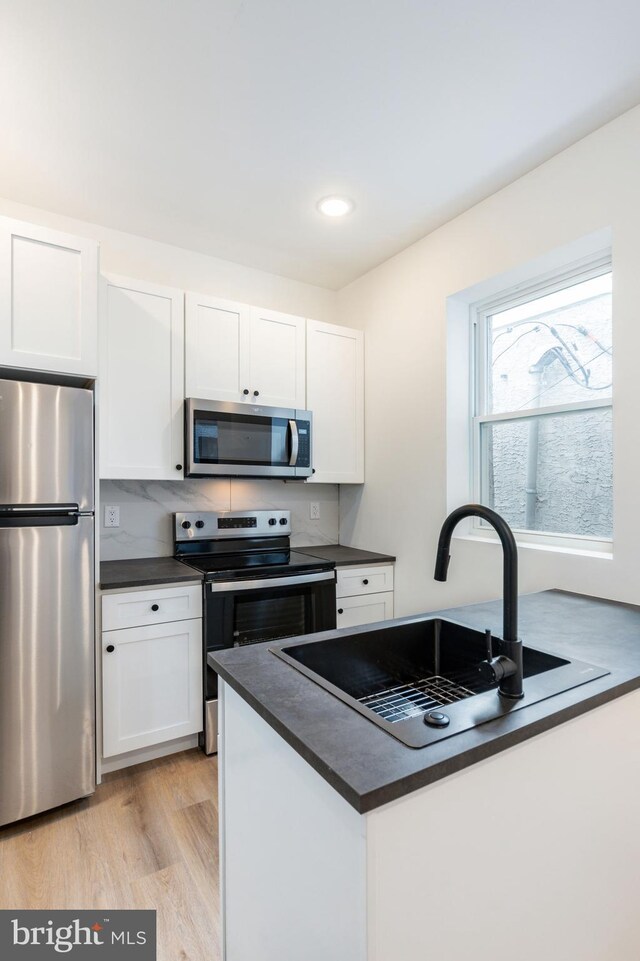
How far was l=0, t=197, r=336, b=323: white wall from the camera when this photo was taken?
8.32 ft

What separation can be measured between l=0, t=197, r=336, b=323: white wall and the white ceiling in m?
0.09

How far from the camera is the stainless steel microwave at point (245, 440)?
99.9 inches

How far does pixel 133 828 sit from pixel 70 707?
51 cm

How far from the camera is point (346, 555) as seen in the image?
2.94 metres

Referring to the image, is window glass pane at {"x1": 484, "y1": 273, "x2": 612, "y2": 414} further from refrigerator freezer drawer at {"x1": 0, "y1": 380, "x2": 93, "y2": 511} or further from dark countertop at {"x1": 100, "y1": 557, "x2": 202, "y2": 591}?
refrigerator freezer drawer at {"x1": 0, "y1": 380, "x2": 93, "y2": 511}

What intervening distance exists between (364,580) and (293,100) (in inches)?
87.1

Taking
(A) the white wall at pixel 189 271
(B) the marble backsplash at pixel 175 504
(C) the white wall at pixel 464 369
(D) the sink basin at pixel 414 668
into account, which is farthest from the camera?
(B) the marble backsplash at pixel 175 504

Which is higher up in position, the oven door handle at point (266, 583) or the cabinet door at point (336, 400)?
the cabinet door at point (336, 400)

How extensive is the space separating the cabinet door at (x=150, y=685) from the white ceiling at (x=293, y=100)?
200 centimetres

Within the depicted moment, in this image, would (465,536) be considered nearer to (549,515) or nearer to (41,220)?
(549,515)

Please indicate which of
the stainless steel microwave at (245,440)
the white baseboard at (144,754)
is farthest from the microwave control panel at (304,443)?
the white baseboard at (144,754)

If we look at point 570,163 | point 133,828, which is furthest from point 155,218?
point 133,828

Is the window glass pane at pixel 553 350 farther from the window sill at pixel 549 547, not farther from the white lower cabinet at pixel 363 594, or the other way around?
the white lower cabinet at pixel 363 594

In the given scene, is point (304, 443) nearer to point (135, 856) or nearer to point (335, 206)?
point (335, 206)
